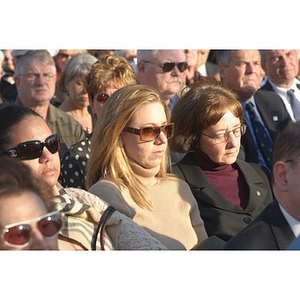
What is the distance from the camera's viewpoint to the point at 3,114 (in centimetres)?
382

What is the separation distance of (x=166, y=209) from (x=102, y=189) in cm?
38

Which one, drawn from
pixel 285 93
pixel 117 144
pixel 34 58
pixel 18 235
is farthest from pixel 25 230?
pixel 285 93

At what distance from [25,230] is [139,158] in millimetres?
1784

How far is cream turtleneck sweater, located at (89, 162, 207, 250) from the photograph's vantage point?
407 centimetres

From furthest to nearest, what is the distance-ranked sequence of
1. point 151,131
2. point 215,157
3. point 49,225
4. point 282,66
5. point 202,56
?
point 202,56, point 282,66, point 215,157, point 151,131, point 49,225

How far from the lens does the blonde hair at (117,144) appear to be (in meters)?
4.20

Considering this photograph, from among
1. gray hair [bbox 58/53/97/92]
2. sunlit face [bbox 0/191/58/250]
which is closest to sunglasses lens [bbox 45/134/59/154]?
sunlit face [bbox 0/191/58/250]

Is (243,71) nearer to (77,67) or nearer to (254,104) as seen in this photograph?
(254,104)

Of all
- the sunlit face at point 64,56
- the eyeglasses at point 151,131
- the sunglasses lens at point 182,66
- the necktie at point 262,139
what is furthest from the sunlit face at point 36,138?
the sunlit face at point 64,56

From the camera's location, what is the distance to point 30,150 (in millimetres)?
3670

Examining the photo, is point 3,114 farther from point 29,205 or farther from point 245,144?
point 245,144

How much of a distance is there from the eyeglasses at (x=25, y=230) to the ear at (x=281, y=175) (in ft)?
3.30

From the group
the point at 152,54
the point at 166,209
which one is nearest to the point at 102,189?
the point at 166,209

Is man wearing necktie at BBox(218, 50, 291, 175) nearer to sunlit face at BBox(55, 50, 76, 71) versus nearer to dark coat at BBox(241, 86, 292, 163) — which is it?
dark coat at BBox(241, 86, 292, 163)
